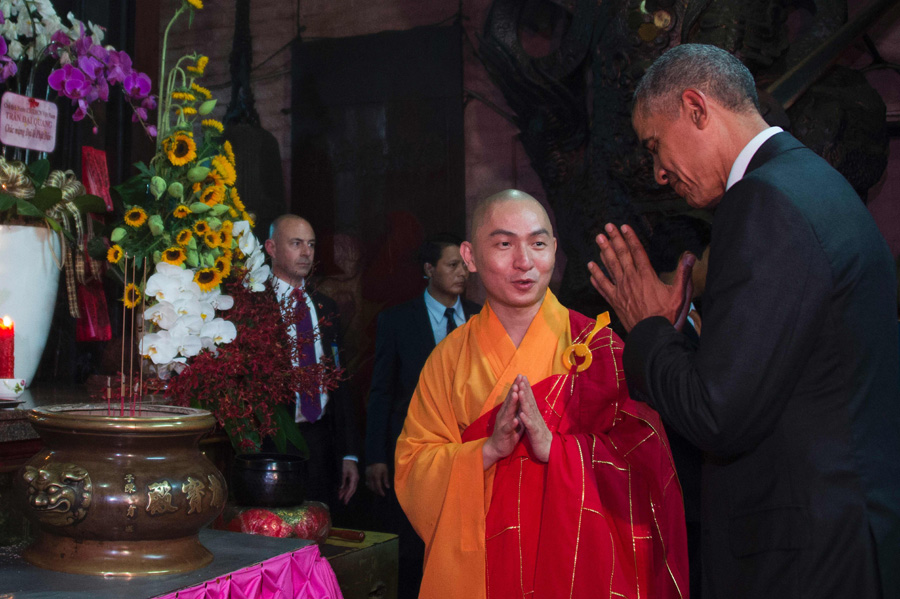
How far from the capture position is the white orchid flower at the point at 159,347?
1.83 meters

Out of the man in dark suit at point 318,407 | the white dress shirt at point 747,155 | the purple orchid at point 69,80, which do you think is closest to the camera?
the white dress shirt at point 747,155

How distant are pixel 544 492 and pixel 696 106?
0.85 metres

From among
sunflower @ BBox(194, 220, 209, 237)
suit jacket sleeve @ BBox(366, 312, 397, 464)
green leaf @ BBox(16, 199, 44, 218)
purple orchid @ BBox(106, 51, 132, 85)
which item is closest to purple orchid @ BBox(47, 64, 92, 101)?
purple orchid @ BBox(106, 51, 132, 85)

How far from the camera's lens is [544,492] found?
1.72 metres

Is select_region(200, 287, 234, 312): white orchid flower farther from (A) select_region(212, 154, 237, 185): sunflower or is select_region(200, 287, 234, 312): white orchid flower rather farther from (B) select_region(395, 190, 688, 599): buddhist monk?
(B) select_region(395, 190, 688, 599): buddhist monk

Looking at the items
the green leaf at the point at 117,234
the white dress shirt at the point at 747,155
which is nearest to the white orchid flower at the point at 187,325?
the green leaf at the point at 117,234

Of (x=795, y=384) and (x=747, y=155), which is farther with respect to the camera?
(x=747, y=155)

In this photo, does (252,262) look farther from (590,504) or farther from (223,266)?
(590,504)

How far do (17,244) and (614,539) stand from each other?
1.44m

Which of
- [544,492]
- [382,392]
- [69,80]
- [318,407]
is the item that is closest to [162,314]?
[69,80]

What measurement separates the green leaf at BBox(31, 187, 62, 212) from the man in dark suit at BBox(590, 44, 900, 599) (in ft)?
4.50

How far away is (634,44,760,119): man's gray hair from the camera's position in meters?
1.29

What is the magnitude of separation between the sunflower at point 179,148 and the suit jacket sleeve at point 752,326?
128 cm

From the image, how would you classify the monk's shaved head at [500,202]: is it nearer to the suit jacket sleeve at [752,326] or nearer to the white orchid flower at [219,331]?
the white orchid flower at [219,331]
